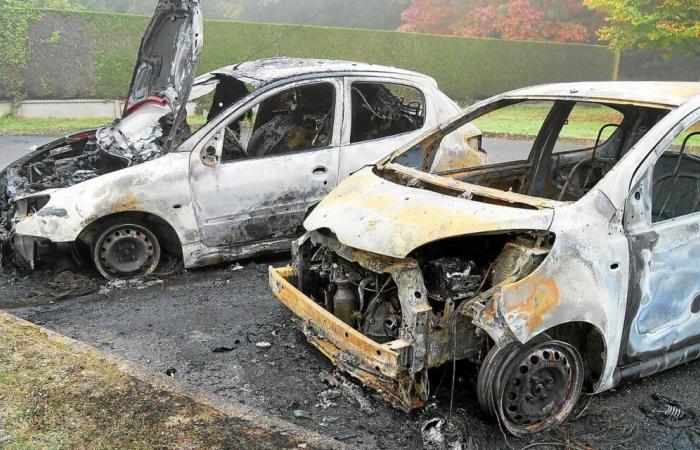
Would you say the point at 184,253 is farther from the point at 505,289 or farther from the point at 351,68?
the point at 505,289

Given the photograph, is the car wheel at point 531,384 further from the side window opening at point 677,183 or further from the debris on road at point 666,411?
the side window opening at point 677,183

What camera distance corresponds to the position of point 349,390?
12.3ft

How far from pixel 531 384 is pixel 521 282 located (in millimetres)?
635

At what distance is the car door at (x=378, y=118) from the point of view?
5.78 metres

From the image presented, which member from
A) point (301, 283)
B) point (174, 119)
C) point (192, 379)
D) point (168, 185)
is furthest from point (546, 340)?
point (174, 119)

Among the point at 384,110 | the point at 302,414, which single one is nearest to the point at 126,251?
the point at 302,414

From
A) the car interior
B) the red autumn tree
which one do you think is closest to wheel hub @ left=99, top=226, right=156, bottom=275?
the car interior

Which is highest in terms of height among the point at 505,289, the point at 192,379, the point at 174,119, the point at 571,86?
the point at 571,86

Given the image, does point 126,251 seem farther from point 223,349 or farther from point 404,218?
point 404,218

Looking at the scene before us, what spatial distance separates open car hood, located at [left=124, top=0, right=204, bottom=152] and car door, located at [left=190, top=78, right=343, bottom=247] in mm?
447

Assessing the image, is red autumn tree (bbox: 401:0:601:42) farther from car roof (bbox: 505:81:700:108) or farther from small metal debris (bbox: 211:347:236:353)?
small metal debris (bbox: 211:347:236:353)

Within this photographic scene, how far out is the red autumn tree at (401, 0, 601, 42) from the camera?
23.3 meters

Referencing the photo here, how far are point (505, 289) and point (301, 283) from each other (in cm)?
166

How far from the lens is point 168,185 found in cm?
522
